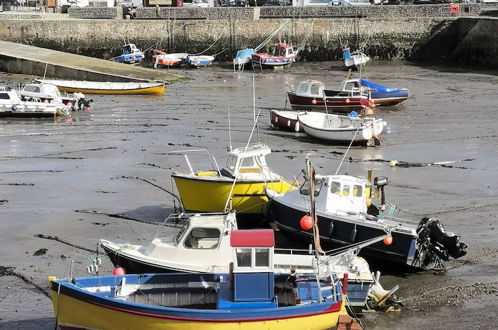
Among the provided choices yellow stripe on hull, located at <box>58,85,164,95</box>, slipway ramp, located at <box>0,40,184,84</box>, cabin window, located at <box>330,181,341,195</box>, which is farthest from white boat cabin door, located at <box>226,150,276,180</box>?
slipway ramp, located at <box>0,40,184,84</box>

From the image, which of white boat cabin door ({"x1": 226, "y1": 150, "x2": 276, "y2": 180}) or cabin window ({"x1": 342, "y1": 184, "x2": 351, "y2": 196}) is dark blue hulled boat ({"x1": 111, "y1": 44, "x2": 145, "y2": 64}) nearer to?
white boat cabin door ({"x1": 226, "y1": 150, "x2": 276, "y2": 180})

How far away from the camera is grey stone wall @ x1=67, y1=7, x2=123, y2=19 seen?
54.2 metres

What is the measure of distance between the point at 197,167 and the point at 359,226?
783 cm

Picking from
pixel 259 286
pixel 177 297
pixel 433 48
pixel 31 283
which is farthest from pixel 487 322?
pixel 433 48

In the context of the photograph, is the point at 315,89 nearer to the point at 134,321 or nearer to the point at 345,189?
the point at 345,189

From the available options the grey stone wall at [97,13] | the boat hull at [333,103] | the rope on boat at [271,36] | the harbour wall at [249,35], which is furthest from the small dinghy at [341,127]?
the grey stone wall at [97,13]

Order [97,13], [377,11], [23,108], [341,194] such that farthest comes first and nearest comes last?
[97,13] < [377,11] < [23,108] < [341,194]

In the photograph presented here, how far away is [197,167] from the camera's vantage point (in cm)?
2136

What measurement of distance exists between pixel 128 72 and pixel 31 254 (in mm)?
25530

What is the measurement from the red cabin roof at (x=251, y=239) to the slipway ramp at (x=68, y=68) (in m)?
27.7

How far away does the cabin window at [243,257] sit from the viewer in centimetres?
1102

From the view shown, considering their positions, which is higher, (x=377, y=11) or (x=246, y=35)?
(x=377, y=11)

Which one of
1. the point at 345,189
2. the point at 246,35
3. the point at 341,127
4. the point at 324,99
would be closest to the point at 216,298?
the point at 345,189

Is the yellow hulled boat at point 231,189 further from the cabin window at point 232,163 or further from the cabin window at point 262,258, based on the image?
the cabin window at point 262,258
